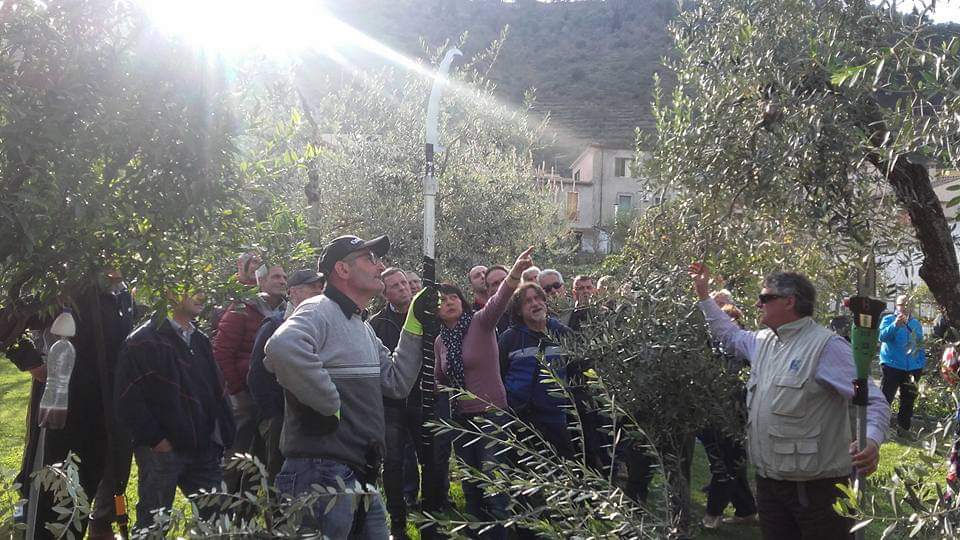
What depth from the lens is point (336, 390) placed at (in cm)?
462

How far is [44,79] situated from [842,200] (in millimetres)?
4156

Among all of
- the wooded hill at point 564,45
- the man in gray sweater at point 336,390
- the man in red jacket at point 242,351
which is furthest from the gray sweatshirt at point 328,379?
the wooded hill at point 564,45

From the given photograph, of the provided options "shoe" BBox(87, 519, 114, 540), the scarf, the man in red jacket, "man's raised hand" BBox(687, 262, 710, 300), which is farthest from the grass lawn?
the scarf

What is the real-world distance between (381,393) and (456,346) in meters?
2.29

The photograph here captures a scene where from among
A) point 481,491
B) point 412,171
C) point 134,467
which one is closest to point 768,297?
point 481,491

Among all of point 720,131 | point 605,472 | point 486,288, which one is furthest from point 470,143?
point 720,131

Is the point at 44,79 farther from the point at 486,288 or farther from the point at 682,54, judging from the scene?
the point at 486,288

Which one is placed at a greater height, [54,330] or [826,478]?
[54,330]

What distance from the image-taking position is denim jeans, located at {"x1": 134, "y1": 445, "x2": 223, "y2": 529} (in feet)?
20.8

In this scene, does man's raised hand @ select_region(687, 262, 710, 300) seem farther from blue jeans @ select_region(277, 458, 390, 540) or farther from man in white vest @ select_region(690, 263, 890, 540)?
blue jeans @ select_region(277, 458, 390, 540)

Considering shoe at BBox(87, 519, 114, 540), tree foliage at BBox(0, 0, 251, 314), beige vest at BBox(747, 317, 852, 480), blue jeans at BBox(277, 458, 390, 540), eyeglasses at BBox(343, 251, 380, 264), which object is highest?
tree foliage at BBox(0, 0, 251, 314)

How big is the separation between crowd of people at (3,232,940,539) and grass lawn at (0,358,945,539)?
0.24 m

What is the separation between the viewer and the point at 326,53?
17.3 m

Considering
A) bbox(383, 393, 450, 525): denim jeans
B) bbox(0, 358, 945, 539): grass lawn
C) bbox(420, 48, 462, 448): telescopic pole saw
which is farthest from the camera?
bbox(0, 358, 945, 539): grass lawn
